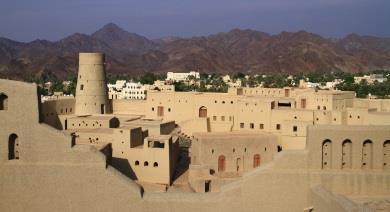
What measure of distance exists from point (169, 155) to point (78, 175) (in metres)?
6.50

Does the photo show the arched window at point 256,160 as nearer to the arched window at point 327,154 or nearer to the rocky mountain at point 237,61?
the arched window at point 327,154

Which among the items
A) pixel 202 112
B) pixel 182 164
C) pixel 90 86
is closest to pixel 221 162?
pixel 182 164

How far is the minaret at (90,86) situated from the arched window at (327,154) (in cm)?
1824

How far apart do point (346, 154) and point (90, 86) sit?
62.1 ft

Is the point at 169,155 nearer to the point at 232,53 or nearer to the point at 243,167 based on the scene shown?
the point at 243,167

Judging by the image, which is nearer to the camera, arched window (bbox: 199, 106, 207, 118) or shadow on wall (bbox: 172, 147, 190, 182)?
shadow on wall (bbox: 172, 147, 190, 182)

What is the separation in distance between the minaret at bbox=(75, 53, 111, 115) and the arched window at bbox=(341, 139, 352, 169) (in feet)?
60.5

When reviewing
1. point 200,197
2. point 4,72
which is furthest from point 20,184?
point 4,72

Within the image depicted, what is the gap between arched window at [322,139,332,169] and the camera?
13.5 meters

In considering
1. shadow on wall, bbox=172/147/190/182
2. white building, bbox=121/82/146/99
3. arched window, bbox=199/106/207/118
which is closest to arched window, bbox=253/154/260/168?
shadow on wall, bbox=172/147/190/182

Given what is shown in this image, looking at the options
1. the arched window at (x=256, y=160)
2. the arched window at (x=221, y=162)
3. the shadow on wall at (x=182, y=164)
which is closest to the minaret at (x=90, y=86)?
the shadow on wall at (x=182, y=164)

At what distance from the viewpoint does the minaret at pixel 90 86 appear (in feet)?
96.8

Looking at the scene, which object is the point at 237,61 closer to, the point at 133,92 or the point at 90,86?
the point at 133,92

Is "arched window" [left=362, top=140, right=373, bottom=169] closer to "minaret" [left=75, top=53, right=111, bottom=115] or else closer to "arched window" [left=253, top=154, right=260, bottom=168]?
"arched window" [left=253, top=154, right=260, bottom=168]
